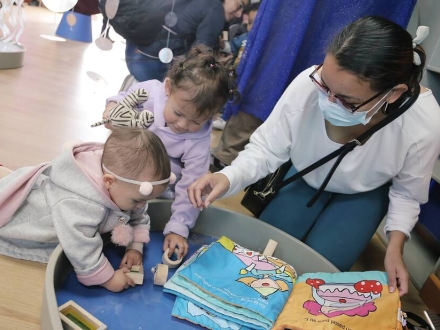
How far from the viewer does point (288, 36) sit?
1346 millimetres

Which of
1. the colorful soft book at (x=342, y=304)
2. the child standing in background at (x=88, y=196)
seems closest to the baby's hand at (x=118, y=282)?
the child standing in background at (x=88, y=196)

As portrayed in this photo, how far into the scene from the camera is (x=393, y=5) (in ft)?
4.54

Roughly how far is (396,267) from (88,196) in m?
0.70

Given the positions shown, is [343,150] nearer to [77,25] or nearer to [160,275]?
[160,275]

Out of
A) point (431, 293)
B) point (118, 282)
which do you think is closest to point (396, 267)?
point (431, 293)

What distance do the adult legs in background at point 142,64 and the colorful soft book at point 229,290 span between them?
2.47ft

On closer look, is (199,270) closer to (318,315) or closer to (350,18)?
(318,315)

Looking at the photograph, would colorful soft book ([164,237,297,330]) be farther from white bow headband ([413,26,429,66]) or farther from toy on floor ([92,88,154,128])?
white bow headband ([413,26,429,66])

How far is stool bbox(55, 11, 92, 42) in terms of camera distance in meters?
1.51

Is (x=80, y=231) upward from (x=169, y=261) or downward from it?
upward

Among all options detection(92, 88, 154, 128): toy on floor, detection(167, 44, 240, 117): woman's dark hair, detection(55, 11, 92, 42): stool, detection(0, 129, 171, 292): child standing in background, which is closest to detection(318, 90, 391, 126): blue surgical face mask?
detection(167, 44, 240, 117): woman's dark hair

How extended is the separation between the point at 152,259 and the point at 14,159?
628 mm

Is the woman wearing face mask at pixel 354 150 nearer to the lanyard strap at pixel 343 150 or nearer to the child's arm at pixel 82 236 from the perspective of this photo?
the lanyard strap at pixel 343 150

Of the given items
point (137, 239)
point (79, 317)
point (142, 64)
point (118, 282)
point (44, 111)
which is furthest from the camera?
point (44, 111)
